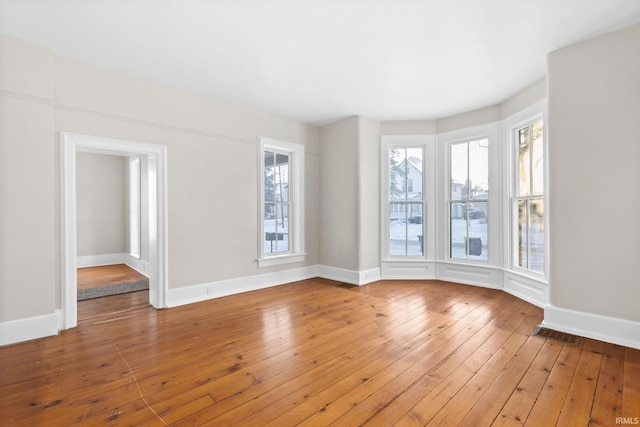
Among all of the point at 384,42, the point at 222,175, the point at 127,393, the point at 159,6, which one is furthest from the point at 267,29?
the point at 127,393

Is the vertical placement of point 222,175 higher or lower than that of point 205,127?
lower

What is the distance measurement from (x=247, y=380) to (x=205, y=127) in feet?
11.0

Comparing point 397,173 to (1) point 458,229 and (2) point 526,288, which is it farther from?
(2) point 526,288

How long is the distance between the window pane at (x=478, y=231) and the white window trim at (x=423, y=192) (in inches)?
23.3

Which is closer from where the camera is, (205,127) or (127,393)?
(127,393)

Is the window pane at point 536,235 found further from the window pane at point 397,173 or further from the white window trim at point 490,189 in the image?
the window pane at point 397,173

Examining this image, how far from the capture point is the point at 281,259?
209 inches

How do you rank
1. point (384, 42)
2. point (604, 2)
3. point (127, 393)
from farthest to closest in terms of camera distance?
1. point (384, 42)
2. point (604, 2)
3. point (127, 393)

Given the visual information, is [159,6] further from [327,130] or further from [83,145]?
[327,130]

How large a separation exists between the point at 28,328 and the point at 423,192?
5436 millimetres

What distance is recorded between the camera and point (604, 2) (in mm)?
2465

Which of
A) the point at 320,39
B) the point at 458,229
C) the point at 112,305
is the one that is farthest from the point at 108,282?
the point at 458,229

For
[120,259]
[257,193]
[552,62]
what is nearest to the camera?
[552,62]

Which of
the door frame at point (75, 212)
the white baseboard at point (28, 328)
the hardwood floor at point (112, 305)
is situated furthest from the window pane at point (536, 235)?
the white baseboard at point (28, 328)
